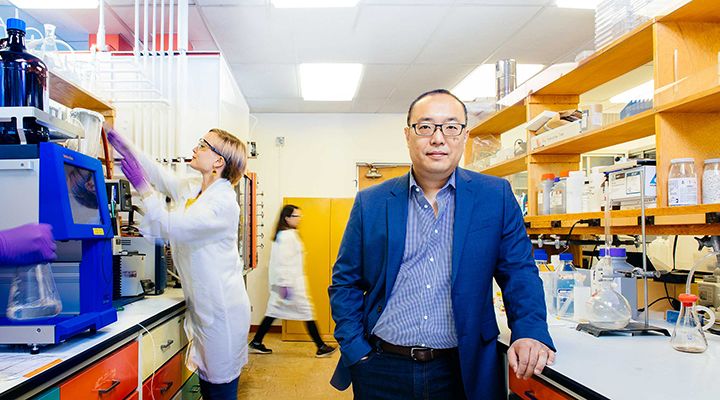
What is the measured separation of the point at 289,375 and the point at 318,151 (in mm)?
2637

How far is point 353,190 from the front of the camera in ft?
18.0

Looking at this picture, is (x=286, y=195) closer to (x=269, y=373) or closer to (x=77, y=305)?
(x=269, y=373)

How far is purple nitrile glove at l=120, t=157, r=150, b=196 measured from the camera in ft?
6.23

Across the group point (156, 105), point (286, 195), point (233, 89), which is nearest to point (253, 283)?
point (286, 195)

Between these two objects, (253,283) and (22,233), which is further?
(253,283)

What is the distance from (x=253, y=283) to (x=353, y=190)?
62.2 inches

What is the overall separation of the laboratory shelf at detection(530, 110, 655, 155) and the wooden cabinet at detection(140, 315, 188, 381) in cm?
195

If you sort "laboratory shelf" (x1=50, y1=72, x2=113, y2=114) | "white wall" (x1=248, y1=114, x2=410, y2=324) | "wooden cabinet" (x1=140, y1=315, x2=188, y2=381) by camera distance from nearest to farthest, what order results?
1. "wooden cabinet" (x1=140, y1=315, x2=188, y2=381)
2. "laboratory shelf" (x1=50, y1=72, x2=113, y2=114)
3. "white wall" (x1=248, y1=114, x2=410, y2=324)

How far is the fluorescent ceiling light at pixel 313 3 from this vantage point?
2.74 metres

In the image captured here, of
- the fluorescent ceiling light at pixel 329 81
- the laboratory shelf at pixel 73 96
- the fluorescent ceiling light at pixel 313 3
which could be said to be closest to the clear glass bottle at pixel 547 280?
the fluorescent ceiling light at pixel 313 3

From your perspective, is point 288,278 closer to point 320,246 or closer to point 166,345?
point 320,246

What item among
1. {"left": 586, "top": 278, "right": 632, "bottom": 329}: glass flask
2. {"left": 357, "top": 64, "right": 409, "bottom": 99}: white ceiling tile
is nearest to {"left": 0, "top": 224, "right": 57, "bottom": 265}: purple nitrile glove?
{"left": 586, "top": 278, "right": 632, "bottom": 329}: glass flask

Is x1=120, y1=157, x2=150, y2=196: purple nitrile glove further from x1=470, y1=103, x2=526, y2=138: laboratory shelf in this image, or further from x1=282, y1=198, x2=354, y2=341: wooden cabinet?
x1=282, y1=198, x2=354, y2=341: wooden cabinet

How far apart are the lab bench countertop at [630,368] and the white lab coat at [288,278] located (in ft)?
10.2
